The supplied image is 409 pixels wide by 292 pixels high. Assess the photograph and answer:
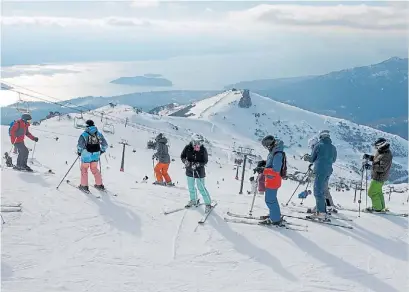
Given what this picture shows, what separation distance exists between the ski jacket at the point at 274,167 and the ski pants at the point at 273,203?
0.12 metres

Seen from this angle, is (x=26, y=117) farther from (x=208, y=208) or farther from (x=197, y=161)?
(x=208, y=208)

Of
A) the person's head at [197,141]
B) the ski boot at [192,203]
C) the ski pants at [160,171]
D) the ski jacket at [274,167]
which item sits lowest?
the ski boot at [192,203]

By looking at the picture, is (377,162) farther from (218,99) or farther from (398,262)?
(218,99)

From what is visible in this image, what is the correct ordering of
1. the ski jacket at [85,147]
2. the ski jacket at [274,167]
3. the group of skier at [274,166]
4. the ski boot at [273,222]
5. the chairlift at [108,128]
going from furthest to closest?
1. the chairlift at [108,128]
2. the ski jacket at [85,147]
3. the ski boot at [273,222]
4. the group of skier at [274,166]
5. the ski jacket at [274,167]

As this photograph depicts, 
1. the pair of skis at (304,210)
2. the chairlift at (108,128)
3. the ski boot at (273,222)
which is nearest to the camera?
the ski boot at (273,222)

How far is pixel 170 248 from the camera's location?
938 centimetres

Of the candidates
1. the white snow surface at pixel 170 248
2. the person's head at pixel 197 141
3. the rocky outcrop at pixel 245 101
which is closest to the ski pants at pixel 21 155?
the white snow surface at pixel 170 248

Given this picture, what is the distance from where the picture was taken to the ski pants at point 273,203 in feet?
34.5

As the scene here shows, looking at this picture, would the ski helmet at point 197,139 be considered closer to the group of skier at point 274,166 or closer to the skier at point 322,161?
the group of skier at point 274,166

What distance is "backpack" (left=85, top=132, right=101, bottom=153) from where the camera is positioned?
12633 mm

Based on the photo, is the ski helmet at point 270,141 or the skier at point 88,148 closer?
the ski helmet at point 270,141

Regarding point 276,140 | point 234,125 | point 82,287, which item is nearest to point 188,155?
point 276,140

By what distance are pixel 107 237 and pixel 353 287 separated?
17.1 feet

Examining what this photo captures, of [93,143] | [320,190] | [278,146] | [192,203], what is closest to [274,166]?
[278,146]
